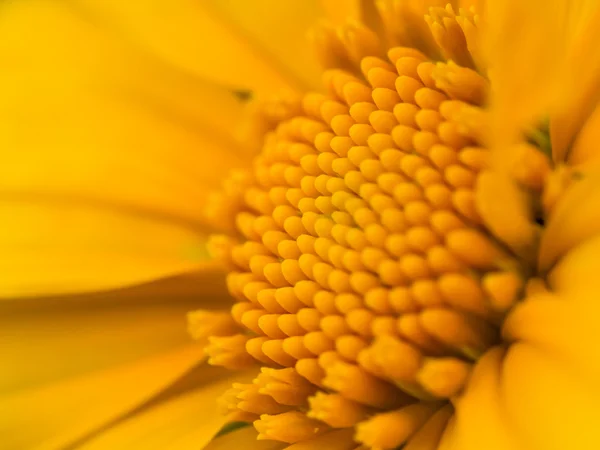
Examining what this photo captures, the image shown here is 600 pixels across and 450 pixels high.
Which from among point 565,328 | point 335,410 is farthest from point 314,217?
point 565,328

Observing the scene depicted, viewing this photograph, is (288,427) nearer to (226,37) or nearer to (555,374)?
(555,374)

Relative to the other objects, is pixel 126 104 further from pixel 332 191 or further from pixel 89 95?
pixel 332 191

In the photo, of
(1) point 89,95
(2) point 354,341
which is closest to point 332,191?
(2) point 354,341

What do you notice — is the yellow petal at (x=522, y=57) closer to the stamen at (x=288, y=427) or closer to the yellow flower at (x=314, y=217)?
the yellow flower at (x=314, y=217)

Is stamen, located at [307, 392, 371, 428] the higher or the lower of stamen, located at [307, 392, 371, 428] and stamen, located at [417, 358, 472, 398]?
the higher

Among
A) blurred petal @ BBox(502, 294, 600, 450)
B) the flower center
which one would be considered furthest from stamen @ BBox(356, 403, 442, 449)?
blurred petal @ BBox(502, 294, 600, 450)

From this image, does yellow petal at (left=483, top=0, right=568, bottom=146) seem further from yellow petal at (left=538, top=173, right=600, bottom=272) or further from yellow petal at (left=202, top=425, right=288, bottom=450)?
yellow petal at (left=202, top=425, right=288, bottom=450)

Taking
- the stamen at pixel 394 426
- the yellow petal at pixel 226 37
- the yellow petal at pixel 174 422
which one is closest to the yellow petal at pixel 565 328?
the stamen at pixel 394 426
